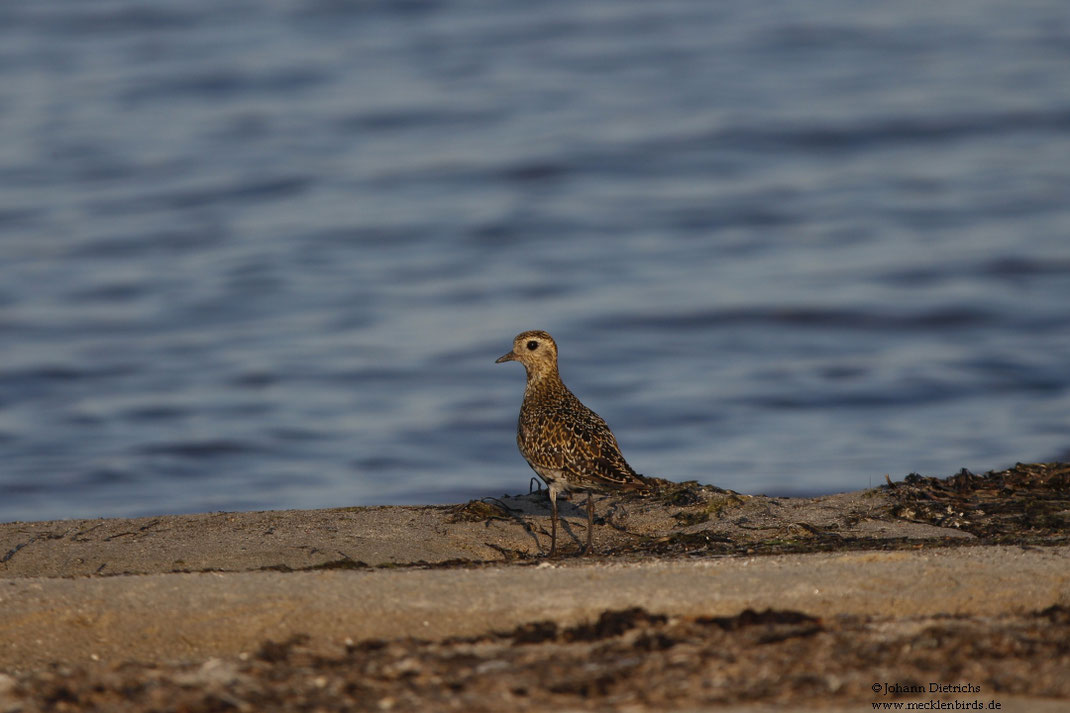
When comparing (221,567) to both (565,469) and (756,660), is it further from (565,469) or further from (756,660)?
(756,660)

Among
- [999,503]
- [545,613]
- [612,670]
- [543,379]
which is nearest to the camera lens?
[612,670]

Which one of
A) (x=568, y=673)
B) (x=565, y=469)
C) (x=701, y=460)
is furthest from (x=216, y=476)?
(x=568, y=673)

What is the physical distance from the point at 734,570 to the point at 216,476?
7.27 metres

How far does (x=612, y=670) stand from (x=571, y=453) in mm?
2853

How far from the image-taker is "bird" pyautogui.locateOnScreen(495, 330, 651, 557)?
286 inches

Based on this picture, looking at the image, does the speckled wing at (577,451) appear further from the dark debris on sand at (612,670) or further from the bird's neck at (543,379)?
the dark debris on sand at (612,670)

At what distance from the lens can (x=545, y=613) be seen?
17.2 ft

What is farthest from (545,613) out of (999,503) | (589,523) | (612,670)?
(999,503)

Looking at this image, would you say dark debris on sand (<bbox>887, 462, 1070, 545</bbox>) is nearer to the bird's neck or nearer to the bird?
the bird

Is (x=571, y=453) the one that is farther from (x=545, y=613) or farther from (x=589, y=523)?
(x=545, y=613)

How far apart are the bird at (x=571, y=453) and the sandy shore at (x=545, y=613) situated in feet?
0.86

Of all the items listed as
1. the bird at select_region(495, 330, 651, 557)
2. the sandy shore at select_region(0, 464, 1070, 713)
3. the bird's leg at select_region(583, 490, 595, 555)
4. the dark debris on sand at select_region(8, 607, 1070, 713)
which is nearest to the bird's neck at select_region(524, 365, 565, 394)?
the bird at select_region(495, 330, 651, 557)

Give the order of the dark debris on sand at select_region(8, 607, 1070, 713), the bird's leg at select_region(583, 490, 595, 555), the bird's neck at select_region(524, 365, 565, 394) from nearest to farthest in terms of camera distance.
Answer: the dark debris on sand at select_region(8, 607, 1070, 713)
the bird's leg at select_region(583, 490, 595, 555)
the bird's neck at select_region(524, 365, 565, 394)

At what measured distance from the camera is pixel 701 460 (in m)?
12.0
